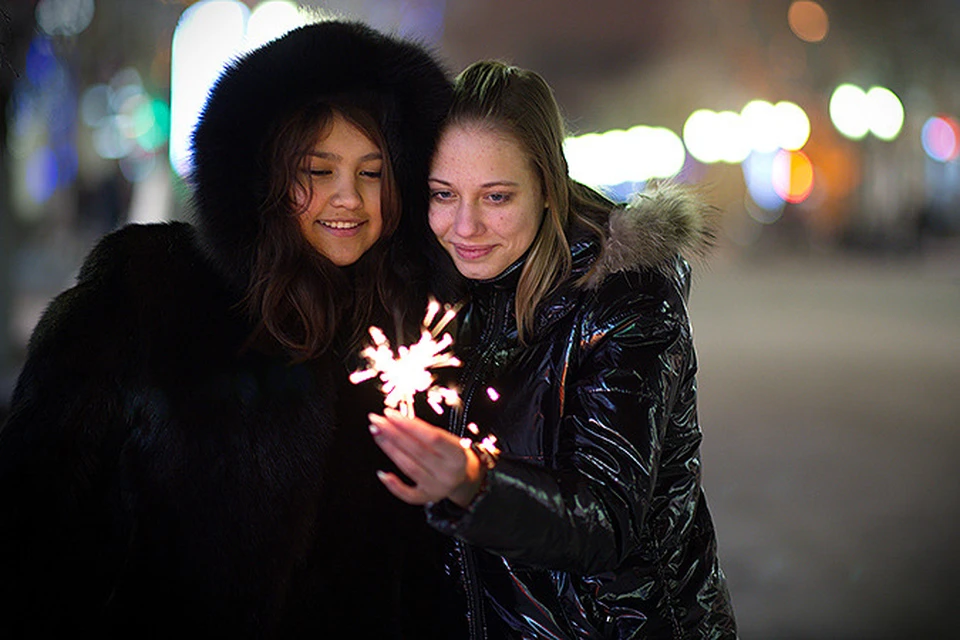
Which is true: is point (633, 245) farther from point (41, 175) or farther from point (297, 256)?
point (41, 175)

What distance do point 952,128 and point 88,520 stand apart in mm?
38914

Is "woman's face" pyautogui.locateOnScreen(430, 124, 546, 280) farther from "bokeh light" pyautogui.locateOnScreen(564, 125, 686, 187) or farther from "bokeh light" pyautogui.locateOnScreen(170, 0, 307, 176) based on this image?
"bokeh light" pyautogui.locateOnScreen(564, 125, 686, 187)

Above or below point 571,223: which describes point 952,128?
above

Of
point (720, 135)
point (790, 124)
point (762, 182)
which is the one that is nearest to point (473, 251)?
point (790, 124)

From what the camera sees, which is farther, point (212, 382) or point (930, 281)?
point (930, 281)

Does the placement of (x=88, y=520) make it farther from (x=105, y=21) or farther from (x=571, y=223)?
(x=105, y=21)

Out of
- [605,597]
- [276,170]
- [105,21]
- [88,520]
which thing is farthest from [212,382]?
[105,21]

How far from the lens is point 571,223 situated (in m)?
2.99

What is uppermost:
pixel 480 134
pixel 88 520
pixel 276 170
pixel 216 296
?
pixel 480 134

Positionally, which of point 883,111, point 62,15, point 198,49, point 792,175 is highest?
point 792,175

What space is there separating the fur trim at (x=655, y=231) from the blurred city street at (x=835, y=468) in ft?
10.1

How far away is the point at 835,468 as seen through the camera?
8.19 m

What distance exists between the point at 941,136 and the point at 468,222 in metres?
38.3

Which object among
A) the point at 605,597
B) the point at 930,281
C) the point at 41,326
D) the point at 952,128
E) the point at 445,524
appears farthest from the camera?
the point at 952,128
